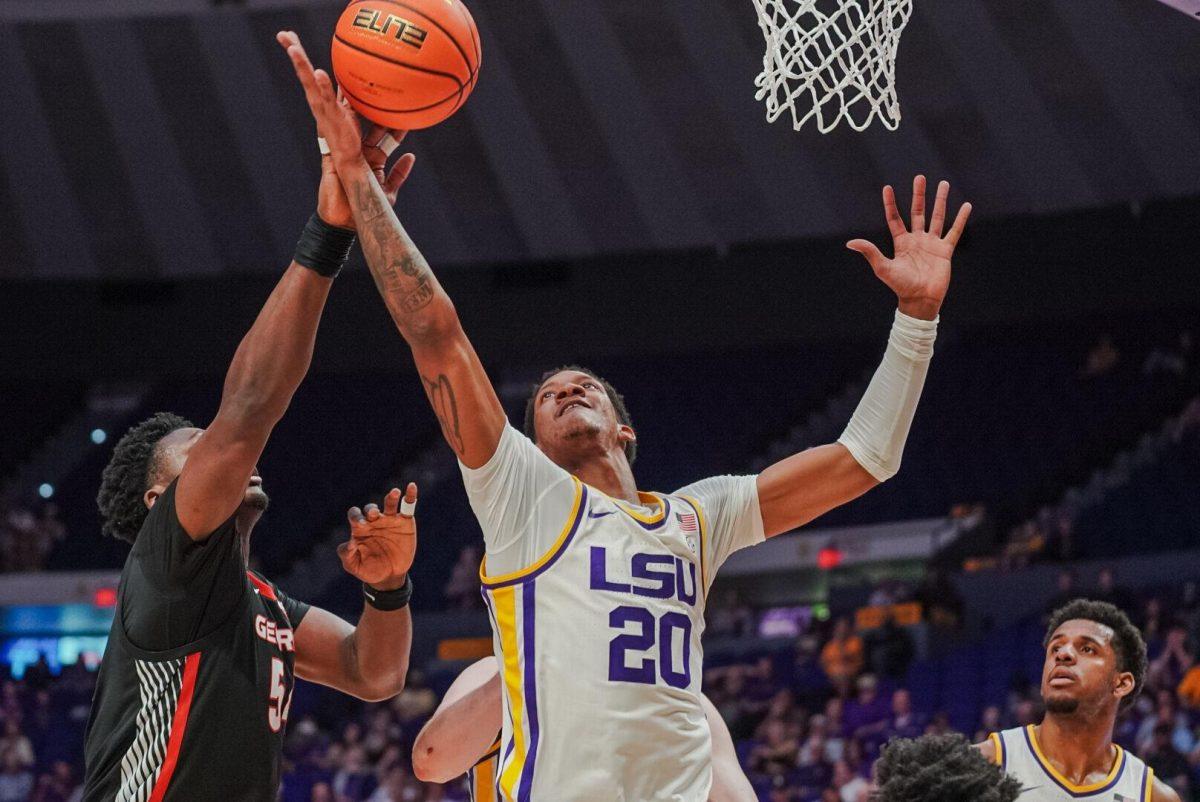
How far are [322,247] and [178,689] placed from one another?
985 mm

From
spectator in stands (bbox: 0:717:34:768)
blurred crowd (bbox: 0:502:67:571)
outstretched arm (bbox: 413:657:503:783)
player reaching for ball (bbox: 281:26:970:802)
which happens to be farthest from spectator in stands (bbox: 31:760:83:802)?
player reaching for ball (bbox: 281:26:970:802)

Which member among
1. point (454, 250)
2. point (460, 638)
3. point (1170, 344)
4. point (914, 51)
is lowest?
point (460, 638)

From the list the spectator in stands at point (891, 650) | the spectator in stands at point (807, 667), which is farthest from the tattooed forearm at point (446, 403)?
the spectator in stands at point (891, 650)

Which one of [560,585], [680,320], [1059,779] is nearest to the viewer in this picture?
[560,585]

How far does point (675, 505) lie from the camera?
145 inches

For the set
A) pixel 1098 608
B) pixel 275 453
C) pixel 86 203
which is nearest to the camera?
pixel 1098 608

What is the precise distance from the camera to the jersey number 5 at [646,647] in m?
3.30

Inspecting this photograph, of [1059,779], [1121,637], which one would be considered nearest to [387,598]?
[1059,779]

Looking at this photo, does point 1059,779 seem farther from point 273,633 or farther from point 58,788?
point 58,788

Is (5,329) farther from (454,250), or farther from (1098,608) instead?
(1098,608)

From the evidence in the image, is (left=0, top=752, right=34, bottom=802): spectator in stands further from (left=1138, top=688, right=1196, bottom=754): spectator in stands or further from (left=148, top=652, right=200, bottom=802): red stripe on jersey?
(left=148, top=652, right=200, bottom=802): red stripe on jersey

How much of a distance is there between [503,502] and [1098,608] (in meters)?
2.80

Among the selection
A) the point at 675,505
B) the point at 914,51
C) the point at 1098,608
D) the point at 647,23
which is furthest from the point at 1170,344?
the point at 675,505

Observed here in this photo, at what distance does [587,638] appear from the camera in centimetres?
330
